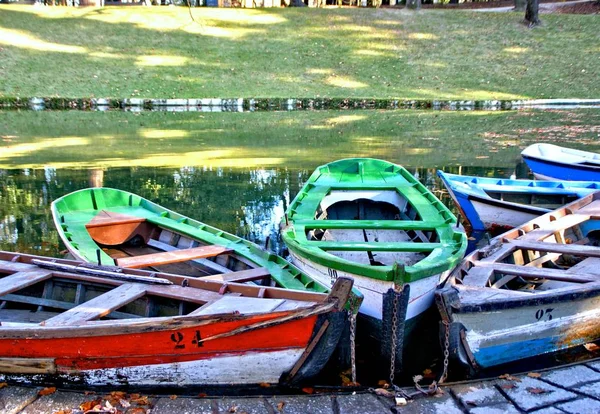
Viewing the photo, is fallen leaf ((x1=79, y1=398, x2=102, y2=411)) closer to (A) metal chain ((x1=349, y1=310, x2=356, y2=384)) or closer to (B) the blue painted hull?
(A) metal chain ((x1=349, y1=310, x2=356, y2=384))

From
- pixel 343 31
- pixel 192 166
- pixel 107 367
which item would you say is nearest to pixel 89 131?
pixel 192 166

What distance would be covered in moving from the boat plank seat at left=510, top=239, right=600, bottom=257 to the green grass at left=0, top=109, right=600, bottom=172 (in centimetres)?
772

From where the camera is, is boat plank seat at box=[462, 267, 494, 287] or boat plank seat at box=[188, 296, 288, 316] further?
boat plank seat at box=[462, 267, 494, 287]

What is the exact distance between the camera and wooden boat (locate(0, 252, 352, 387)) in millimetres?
4676

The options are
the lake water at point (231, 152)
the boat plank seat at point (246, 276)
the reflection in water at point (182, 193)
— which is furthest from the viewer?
the lake water at point (231, 152)

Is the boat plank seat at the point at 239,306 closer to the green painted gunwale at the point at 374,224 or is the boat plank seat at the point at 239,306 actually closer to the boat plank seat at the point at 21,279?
the green painted gunwale at the point at 374,224

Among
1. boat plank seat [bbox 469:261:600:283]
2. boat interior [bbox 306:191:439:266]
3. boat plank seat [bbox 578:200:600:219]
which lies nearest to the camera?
boat plank seat [bbox 469:261:600:283]

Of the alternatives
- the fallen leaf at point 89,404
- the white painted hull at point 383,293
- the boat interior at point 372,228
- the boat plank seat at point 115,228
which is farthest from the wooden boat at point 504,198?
the fallen leaf at point 89,404

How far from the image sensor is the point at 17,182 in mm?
12852

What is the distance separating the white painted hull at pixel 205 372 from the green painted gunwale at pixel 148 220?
0.85 meters

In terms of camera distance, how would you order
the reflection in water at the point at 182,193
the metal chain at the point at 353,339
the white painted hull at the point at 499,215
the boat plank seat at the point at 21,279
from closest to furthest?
the metal chain at the point at 353,339 < the boat plank seat at the point at 21,279 < the white painted hull at the point at 499,215 < the reflection in water at the point at 182,193

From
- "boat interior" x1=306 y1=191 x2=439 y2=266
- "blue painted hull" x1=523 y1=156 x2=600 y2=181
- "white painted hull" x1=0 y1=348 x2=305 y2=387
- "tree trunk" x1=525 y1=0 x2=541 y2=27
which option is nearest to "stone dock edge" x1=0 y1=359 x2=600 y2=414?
"white painted hull" x1=0 y1=348 x2=305 y2=387

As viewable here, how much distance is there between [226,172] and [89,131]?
321 inches

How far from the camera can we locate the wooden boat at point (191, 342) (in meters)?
4.68
